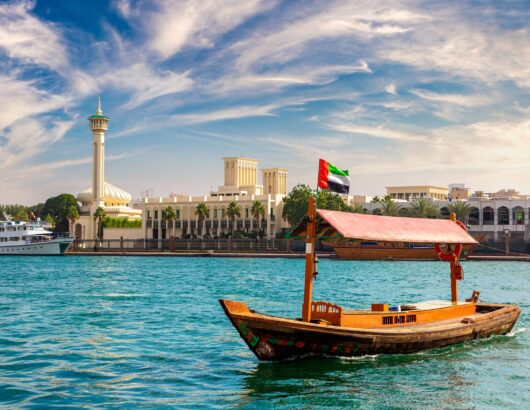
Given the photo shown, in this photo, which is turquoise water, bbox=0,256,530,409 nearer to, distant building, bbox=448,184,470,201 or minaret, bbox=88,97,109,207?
distant building, bbox=448,184,470,201

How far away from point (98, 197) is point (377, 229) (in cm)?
13802

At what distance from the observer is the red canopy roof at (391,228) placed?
20.9 m

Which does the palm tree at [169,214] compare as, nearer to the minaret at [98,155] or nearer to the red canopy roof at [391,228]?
the minaret at [98,155]

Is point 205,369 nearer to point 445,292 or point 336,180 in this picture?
point 336,180

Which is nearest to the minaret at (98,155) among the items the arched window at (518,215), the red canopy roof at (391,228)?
the arched window at (518,215)

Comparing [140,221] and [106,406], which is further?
[140,221]

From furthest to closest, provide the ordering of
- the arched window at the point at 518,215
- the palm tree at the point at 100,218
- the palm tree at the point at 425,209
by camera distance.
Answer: the palm tree at the point at 100,218 < the arched window at the point at 518,215 < the palm tree at the point at 425,209

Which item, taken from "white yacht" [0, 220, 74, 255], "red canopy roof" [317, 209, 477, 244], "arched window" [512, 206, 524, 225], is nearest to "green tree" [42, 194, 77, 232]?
"white yacht" [0, 220, 74, 255]

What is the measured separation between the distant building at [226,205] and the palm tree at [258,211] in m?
0.76

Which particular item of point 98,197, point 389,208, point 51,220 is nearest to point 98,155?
point 98,197

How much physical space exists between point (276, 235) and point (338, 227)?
114170mm

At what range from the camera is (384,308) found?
75.8 ft

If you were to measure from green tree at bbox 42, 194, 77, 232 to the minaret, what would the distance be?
1285cm

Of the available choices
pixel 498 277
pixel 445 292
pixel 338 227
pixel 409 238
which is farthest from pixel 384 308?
pixel 498 277
